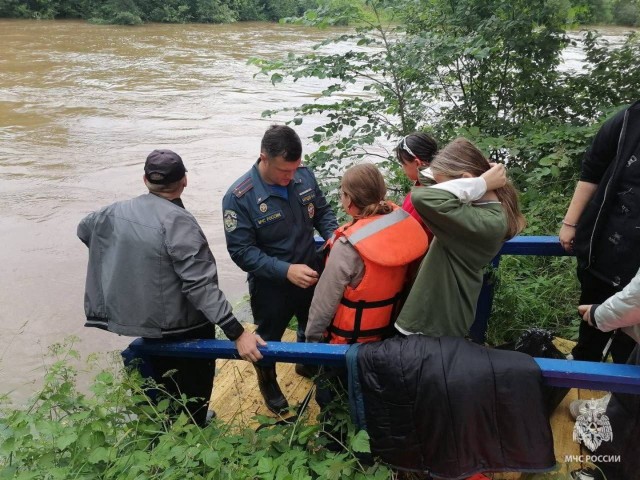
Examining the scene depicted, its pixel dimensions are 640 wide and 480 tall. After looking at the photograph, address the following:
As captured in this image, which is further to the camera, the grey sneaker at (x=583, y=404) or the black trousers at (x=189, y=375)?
the black trousers at (x=189, y=375)

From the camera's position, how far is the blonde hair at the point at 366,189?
1967 millimetres

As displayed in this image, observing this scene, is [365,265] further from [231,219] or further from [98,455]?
[98,455]

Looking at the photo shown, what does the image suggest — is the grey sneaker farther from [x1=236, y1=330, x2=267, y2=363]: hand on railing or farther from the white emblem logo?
[x1=236, y1=330, x2=267, y2=363]: hand on railing

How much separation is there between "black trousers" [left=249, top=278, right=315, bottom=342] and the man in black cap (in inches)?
20.4

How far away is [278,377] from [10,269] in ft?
15.1

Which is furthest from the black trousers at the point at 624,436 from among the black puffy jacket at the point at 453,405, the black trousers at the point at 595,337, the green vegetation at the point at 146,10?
the green vegetation at the point at 146,10

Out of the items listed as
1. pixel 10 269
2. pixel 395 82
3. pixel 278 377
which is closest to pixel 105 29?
pixel 10 269

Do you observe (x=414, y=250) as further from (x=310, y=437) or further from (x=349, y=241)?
(x=310, y=437)

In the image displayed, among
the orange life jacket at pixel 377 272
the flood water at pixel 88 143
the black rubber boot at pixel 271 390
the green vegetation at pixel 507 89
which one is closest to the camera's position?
the orange life jacket at pixel 377 272

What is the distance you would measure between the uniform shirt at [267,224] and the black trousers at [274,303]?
10cm

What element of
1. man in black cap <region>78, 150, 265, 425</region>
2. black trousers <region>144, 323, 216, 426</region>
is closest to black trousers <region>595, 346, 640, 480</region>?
man in black cap <region>78, 150, 265, 425</region>

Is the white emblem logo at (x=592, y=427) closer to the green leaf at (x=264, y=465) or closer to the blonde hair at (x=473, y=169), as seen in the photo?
the blonde hair at (x=473, y=169)

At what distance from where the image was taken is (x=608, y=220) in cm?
202

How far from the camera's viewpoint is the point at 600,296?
7.16 feet
